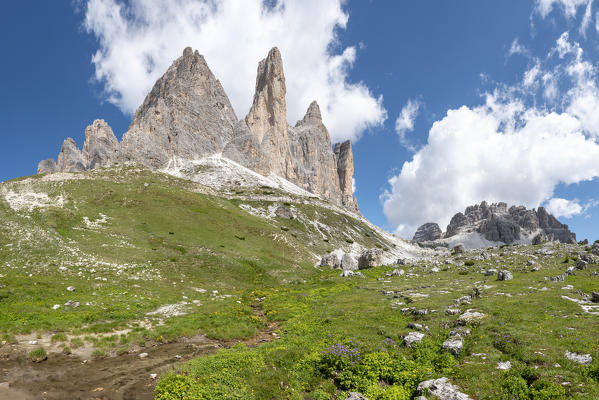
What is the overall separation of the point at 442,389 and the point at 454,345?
408 cm

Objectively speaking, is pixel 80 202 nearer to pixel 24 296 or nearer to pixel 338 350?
pixel 24 296

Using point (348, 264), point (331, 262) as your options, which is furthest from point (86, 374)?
point (331, 262)

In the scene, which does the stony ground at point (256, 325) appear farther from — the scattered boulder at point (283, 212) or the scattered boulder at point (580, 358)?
the scattered boulder at point (283, 212)

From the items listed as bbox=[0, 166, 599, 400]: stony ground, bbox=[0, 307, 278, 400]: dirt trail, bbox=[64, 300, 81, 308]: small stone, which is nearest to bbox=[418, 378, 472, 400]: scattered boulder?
bbox=[0, 166, 599, 400]: stony ground

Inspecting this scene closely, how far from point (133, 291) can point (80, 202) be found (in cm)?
4291

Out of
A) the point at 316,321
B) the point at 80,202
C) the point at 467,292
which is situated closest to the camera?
the point at 316,321

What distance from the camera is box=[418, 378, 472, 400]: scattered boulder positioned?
1101 centimetres

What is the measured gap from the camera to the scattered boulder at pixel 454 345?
48.0 ft

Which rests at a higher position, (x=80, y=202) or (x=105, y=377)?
(x=80, y=202)

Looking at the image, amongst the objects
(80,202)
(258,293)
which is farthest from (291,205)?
(258,293)

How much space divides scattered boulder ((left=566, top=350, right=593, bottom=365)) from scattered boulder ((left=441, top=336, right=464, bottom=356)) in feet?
14.1

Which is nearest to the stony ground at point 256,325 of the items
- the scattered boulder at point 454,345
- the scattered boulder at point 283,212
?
the scattered boulder at point 454,345

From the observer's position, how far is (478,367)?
12828 mm

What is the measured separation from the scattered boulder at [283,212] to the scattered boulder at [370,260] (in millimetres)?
49550
